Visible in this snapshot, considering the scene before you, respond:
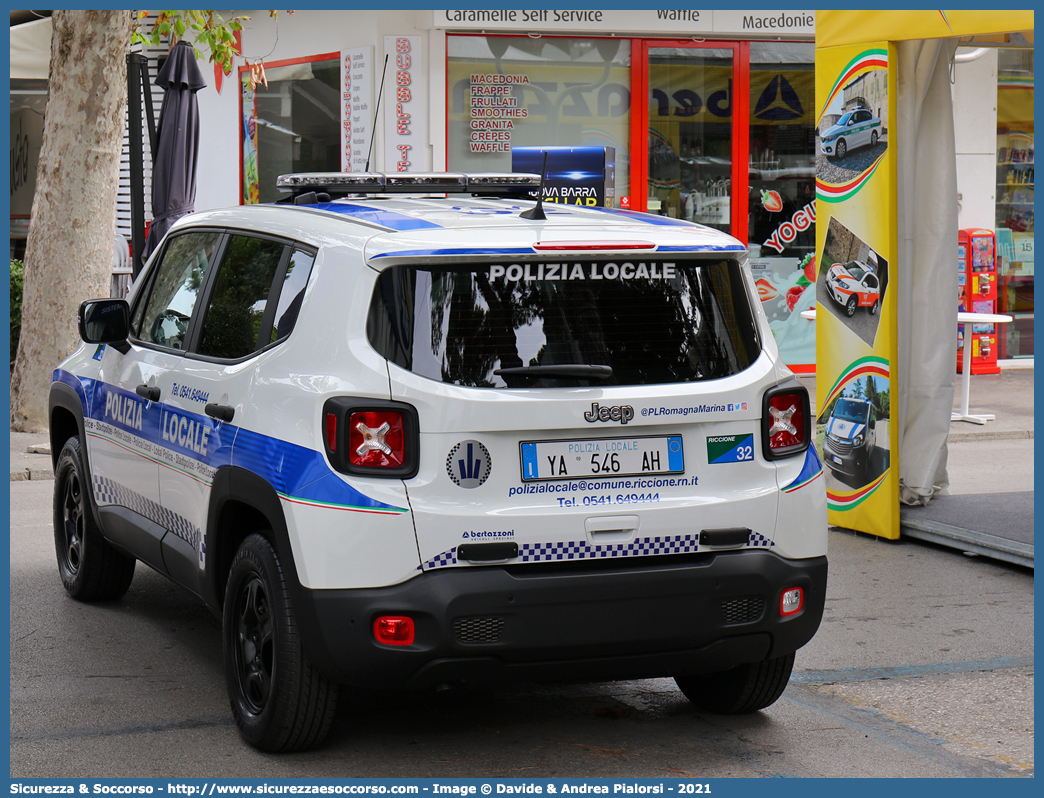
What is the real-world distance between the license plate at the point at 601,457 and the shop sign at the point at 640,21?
11288 mm

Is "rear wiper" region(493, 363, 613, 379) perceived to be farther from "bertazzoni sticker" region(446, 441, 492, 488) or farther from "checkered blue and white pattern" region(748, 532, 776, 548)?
"checkered blue and white pattern" region(748, 532, 776, 548)

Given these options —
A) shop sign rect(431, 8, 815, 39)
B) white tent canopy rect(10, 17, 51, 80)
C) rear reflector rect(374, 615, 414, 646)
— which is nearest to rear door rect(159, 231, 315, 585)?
rear reflector rect(374, 615, 414, 646)

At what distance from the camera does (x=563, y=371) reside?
416cm

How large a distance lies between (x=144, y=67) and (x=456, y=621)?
29.7 ft

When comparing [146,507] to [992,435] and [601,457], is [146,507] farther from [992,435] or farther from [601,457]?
[992,435]

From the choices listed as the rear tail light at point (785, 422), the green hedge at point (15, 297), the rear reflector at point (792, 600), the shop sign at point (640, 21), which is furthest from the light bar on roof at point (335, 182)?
the shop sign at point (640, 21)

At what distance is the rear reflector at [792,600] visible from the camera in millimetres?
4352

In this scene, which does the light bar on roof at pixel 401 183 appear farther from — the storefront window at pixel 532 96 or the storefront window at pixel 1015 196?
the storefront window at pixel 1015 196

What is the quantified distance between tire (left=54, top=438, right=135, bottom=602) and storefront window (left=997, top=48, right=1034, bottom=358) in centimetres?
1326

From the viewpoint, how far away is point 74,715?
4836 millimetres

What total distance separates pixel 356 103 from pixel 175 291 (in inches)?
389

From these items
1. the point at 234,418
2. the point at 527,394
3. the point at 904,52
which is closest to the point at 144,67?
the point at 904,52

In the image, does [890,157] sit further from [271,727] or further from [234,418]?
[271,727]

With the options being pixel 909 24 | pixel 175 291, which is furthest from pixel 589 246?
pixel 909 24
